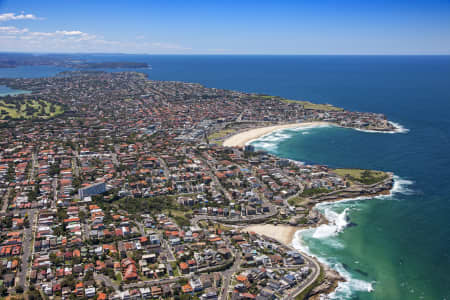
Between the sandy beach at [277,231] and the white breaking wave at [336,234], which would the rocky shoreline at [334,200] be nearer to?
the white breaking wave at [336,234]

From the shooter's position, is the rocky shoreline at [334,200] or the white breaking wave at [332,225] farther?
the white breaking wave at [332,225]

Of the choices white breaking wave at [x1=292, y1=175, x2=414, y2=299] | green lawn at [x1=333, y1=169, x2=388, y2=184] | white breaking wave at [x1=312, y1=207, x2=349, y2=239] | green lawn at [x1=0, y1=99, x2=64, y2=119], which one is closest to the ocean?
white breaking wave at [x1=312, y1=207, x2=349, y2=239]

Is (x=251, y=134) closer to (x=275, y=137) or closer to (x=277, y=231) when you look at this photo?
(x=275, y=137)

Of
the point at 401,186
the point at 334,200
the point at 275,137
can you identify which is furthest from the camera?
the point at 275,137

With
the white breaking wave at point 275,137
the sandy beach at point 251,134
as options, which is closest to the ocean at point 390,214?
the white breaking wave at point 275,137

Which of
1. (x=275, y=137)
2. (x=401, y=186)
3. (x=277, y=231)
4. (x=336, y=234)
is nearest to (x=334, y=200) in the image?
(x=336, y=234)

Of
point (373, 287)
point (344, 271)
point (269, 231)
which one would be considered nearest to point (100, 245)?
point (269, 231)

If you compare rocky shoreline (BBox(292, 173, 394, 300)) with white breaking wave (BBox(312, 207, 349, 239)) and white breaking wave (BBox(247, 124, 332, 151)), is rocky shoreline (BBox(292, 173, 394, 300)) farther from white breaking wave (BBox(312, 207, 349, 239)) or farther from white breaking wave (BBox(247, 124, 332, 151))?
white breaking wave (BBox(247, 124, 332, 151))
